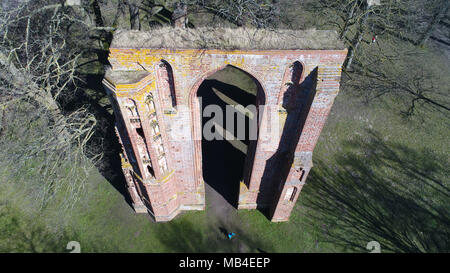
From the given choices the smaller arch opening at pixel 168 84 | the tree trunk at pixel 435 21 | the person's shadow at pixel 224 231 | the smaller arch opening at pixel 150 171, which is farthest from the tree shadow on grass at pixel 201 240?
the tree trunk at pixel 435 21

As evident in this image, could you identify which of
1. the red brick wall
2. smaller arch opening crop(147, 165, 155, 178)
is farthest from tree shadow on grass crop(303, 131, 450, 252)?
smaller arch opening crop(147, 165, 155, 178)

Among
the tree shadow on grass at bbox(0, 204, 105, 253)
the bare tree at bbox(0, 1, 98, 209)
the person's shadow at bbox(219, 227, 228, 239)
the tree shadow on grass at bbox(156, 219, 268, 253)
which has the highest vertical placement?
the bare tree at bbox(0, 1, 98, 209)

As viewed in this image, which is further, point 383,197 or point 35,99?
point 383,197

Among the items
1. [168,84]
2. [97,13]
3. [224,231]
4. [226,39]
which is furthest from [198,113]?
[97,13]

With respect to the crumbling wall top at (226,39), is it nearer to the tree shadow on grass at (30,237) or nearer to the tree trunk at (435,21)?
the tree shadow on grass at (30,237)

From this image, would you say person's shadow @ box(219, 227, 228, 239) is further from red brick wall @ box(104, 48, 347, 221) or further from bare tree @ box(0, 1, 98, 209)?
bare tree @ box(0, 1, 98, 209)

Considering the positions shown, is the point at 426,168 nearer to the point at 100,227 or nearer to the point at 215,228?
the point at 215,228

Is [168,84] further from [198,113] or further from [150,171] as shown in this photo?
[150,171]
